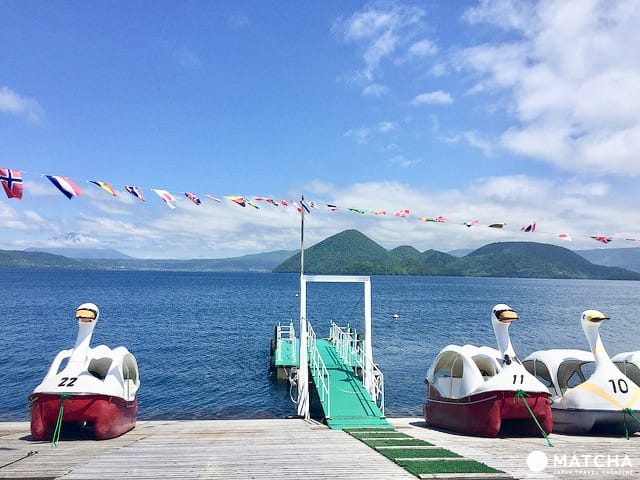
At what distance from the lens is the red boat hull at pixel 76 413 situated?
12625 mm

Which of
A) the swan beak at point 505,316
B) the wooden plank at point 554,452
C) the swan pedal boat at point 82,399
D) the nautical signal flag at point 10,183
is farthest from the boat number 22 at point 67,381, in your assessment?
the swan beak at point 505,316

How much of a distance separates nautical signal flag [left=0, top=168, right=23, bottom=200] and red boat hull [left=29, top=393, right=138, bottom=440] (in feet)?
17.5

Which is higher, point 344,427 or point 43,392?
point 43,392

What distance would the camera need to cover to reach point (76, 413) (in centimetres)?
1283

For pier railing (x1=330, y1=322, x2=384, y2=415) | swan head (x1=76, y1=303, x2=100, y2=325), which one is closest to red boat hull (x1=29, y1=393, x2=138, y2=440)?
swan head (x1=76, y1=303, x2=100, y2=325)

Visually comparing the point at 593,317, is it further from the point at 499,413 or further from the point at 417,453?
the point at 417,453

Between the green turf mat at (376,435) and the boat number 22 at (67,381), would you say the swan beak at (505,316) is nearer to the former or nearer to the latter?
the green turf mat at (376,435)

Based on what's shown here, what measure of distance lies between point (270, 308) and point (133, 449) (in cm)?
7346

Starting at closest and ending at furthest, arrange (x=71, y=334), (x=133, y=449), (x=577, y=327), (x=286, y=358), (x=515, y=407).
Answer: (x=133, y=449)
(x=515, y=407)
(x=286, y=358)
(x=71, y=334)
(x=577, y=327)

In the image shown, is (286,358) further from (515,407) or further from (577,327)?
(577,327)

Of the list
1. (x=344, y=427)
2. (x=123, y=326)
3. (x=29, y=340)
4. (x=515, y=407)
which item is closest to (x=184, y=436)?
(x=344, y=427)

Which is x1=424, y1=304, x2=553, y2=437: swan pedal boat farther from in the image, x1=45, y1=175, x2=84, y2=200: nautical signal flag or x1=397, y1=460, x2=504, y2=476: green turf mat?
x1=45, y1=175, x2=84, y2=200: nautical signal flag

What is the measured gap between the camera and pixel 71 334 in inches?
1918

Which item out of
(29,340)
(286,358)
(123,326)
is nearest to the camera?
(286,358)
